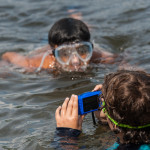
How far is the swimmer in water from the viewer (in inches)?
215

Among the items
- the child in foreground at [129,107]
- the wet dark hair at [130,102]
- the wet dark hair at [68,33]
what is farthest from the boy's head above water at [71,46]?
the wet dark hair at [130,102]

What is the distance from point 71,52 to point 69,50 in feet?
0.16

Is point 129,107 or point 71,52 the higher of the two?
point 129,107

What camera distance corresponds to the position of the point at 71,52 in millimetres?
5473

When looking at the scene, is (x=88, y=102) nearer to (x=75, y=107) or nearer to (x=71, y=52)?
(x=75, y=107)

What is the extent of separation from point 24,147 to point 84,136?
579mm

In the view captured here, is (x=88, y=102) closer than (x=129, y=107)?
No

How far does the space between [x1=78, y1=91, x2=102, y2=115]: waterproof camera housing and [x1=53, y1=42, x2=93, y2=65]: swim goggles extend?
2.65 metres

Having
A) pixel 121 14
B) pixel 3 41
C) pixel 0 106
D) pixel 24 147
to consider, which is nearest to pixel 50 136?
pixel 24 147

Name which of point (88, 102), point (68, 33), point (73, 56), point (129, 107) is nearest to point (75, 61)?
point (73, 56)

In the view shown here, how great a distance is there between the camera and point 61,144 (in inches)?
117

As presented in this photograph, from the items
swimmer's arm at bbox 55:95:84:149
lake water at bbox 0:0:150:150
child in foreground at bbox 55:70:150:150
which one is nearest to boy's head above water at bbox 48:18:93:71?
lake water at bbox 0:0:150:150

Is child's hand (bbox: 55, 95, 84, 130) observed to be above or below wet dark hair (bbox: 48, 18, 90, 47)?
below

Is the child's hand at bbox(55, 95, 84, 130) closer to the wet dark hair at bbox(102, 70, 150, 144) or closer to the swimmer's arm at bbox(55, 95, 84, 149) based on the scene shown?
the swimmer's arm at bbox(55, 95, 84, 149)
